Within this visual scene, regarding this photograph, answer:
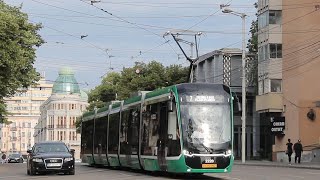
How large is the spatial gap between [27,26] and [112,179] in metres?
17.6

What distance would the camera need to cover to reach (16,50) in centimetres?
3450

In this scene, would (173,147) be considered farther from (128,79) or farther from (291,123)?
(128,79)

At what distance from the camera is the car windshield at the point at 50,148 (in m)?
28.2

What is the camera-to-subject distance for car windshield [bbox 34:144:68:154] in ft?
92.6

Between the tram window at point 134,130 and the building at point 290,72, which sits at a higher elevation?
the building at point 290,72

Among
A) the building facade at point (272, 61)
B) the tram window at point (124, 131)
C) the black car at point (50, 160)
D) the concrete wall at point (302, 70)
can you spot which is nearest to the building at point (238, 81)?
the building facade at point (272, 61)

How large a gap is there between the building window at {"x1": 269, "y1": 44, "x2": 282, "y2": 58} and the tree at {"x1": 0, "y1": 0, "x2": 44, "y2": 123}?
21010mm

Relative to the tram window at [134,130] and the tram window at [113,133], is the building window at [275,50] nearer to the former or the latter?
the tram window at [113,133]

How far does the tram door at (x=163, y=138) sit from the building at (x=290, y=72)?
26166 millimetres

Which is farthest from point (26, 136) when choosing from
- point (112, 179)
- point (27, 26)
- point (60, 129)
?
point (112, 179)

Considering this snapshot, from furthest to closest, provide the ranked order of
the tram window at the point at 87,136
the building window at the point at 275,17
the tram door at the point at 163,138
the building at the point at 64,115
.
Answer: the building at the point at 64,115, the building window at the point at 275,17, the tram window at the point at 87,136, the tram door at the point at 163,138

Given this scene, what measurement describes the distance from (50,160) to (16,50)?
9.32 meters

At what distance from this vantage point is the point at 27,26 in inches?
1529

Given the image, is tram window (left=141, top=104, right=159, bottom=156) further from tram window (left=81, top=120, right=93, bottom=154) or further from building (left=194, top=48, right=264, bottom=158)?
building (left=194, top=48, right=264, bottom=158)
